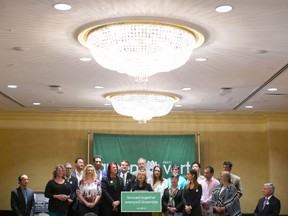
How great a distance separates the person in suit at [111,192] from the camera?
8.16 meters

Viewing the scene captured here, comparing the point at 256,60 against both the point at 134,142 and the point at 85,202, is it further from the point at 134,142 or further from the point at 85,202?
the point at 134,142

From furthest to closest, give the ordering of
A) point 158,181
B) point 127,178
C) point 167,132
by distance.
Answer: point 167,132
point 127,178
point 158,181

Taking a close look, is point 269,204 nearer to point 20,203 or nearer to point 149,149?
point 149,149

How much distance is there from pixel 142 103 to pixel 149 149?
3769 mm

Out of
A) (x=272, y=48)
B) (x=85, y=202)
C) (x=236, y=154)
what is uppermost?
(x=272, y=48)

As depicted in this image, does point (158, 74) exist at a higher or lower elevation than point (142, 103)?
higher

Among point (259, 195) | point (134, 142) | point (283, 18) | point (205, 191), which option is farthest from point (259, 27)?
point (259, 195)

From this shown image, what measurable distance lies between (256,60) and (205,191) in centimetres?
300

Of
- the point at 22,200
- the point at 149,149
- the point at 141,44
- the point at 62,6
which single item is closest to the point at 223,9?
the point at 141,44

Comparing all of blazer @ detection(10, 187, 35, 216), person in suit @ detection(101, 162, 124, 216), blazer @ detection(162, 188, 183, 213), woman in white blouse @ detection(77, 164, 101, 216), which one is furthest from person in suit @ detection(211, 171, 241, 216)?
blazer @ detection(10, 187, 35, 216)

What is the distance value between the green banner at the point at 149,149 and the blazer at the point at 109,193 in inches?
A: 156

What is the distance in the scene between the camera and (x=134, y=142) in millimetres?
12438

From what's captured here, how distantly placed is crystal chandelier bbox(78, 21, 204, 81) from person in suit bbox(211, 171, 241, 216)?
313 centimetres

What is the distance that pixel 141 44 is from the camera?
16.9ft
